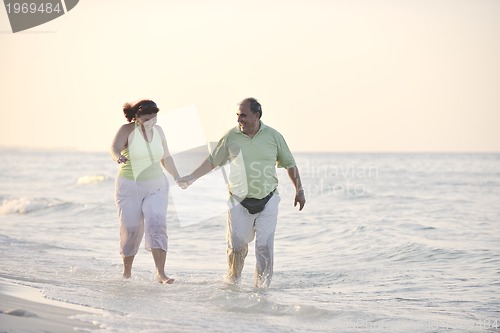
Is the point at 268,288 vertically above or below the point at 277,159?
below

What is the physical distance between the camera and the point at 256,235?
7.67 m

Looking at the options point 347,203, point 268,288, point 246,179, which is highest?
point 246,179

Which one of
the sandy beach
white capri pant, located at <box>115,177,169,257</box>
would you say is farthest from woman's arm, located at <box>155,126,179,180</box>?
the sandy beach

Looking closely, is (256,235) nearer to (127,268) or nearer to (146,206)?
(146,206)

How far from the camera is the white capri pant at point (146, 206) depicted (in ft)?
25.4

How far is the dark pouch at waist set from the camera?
7453mm

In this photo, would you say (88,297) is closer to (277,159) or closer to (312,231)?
(277,159)

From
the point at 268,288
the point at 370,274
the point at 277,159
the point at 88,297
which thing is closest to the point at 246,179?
the point at 277,159

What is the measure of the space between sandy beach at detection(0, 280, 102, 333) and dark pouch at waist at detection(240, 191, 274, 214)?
80.7 inches

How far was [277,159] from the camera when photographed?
25.0 ft

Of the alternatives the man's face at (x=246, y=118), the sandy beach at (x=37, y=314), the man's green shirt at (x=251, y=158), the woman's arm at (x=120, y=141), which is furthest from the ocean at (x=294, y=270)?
the man's face at (x=246, y=118)

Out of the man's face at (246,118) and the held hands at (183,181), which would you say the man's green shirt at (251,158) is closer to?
the man's face at (246,118)

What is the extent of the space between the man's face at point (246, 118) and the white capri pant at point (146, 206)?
3.26ft

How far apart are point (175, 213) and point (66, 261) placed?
8.34 m
